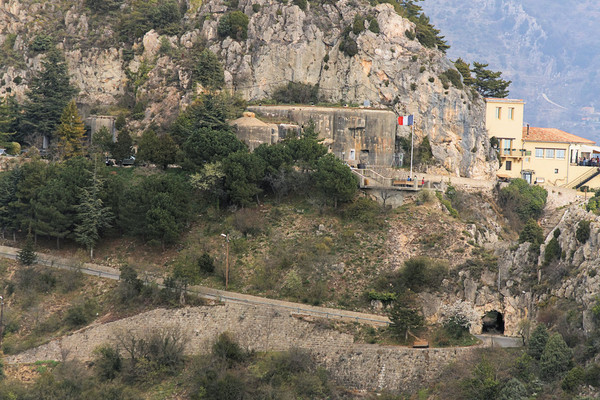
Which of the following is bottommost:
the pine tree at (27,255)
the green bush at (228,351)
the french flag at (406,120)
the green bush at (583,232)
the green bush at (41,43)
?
the green bush at (228,351)

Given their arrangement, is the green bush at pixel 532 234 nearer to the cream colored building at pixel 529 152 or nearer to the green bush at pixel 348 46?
the cream colored building at pixel 529 152

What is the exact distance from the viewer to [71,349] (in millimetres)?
59719

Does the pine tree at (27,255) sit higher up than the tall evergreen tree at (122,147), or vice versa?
the tall evergreen tree at (122,147)

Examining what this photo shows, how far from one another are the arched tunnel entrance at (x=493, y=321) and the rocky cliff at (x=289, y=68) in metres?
18.9

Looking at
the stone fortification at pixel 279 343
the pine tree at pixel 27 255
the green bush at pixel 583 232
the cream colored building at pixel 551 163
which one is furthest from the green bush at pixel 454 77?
the pine tree at pixel 27 255

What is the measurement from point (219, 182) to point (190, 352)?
16.6 meters

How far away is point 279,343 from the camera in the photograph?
58125mm

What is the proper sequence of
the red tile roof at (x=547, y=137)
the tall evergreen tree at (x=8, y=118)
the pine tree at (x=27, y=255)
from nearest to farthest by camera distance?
the pine tree at (x=27, y=255), the tall evergreen tree at (x=8, y=118), the red tile roof at (x=547, y=137)

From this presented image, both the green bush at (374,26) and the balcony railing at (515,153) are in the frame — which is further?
the balcony railing at (515,153)

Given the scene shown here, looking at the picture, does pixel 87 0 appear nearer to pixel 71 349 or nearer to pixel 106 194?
pixel 106 194

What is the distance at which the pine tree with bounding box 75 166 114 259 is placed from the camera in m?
68.1

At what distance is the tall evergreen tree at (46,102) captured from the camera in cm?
8256

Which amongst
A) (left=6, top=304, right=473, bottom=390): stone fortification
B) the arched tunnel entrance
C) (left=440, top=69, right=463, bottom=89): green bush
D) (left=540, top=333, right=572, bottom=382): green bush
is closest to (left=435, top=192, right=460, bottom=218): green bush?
the arched tunnel entrance

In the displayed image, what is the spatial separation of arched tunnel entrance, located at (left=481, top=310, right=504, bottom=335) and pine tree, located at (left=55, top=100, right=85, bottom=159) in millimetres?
37020
